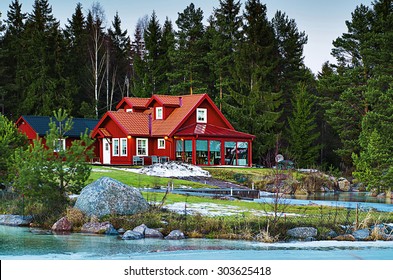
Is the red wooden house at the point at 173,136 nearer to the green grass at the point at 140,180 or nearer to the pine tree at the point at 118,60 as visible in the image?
the green grass at the point at 140,180

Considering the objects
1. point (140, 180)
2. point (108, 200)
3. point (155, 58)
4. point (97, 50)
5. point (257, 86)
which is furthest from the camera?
point (155, 58)

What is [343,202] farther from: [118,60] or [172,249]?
[118,60]

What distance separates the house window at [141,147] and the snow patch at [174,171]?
24.6 ft

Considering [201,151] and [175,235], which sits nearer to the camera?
[175,235]

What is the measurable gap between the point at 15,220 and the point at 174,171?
54.1 feet

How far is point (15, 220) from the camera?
20.2 m

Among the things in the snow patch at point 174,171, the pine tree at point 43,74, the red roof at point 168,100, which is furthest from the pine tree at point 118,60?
the snow patch at point 174,171

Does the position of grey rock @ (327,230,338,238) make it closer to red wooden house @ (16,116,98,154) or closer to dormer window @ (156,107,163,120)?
dormer window @ (156,107,163,120)

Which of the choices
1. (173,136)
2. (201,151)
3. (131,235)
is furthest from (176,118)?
(131,235)

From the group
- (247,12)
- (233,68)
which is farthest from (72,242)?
(247,12)

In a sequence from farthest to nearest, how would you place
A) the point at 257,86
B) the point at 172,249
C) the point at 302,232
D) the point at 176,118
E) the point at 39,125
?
the point at 257,86 < the point at 39,125 < the point at 176,118 < the point at 302,232 < the point at 172,249

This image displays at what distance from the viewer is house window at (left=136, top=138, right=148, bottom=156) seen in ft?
145

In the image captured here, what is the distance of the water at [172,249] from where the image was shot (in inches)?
567

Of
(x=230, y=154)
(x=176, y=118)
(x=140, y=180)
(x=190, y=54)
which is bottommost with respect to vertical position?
(x=140, y=180)
